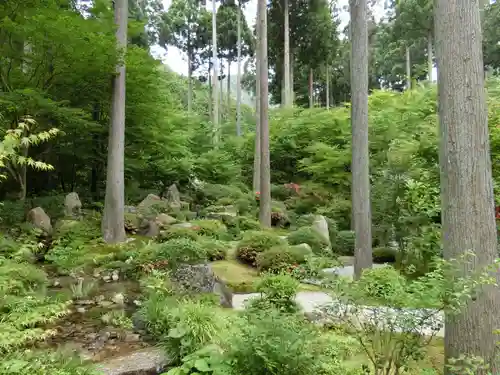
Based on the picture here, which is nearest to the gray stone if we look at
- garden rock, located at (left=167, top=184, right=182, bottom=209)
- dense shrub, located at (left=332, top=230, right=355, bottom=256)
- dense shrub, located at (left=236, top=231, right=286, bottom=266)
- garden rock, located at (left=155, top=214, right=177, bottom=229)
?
dense shrub, located at (left=236, top=231, right=286, bottom=266)

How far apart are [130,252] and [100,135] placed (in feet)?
18.3

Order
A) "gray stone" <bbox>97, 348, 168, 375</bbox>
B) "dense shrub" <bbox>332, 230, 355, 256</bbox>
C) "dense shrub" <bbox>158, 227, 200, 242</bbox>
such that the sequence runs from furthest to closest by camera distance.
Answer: "dense shrub" <bbox>332, 230, 355, 256</bbox> → "dense shrub" <bbox>158, 227, 200, 242</bbox> → "gray stone" <bbox>97, 348, 168, 375</bbox>

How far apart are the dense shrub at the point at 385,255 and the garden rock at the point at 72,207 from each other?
7880 mm

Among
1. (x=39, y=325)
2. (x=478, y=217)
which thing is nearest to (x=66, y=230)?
(x=39, y=325)

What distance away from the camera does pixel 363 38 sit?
6465 mm

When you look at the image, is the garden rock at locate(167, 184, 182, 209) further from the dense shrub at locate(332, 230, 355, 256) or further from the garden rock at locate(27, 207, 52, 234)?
the dense shrub at locate(332, 230, 355, 256)

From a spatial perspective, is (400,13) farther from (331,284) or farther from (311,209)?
(331,284)

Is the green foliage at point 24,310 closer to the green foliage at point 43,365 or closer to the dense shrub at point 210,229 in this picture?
the green foliage at point 43,365

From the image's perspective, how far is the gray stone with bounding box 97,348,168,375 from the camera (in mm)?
3568

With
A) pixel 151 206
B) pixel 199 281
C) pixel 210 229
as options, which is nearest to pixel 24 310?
pixel 199 281

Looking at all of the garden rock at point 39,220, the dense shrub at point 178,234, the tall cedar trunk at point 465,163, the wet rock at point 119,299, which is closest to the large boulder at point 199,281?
the wet rock at point 119,299

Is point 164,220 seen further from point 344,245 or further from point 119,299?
point 344,245

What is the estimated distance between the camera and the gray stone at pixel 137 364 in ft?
11.7

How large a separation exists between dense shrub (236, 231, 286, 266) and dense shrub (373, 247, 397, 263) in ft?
8.15
